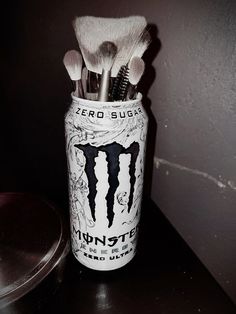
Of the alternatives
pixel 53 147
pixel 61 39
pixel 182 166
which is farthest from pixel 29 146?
pixel 182 166

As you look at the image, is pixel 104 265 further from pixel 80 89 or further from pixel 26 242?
pixel 80 89

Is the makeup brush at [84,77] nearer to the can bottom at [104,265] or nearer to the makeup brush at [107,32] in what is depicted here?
the makeup brush at [107,32]

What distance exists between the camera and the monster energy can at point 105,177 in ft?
1.43

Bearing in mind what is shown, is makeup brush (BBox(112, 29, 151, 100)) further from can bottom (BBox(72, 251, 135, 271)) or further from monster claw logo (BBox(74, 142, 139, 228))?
can bottom (BBox(72, 251, 135, 271))

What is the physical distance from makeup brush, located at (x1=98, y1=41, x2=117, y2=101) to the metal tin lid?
0.25 metres

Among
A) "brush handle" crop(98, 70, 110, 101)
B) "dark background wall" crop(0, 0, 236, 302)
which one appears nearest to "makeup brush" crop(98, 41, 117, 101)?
"brush handle" crop(98, 70, 110, 101)

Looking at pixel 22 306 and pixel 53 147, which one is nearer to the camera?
pixel 22 306

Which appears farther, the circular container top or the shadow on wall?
the shadow on wall

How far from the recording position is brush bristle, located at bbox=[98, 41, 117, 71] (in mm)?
412

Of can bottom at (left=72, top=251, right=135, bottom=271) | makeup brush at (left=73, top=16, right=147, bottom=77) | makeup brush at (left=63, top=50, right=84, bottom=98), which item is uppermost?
makeup brush at (left=73, top=16, right=147, bottom=77)

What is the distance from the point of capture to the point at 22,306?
0.43 m

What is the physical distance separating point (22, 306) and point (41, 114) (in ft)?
1.29

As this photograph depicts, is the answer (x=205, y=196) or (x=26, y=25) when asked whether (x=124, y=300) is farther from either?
(x=26, y=25)

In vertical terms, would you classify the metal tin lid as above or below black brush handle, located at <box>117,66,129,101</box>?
below
